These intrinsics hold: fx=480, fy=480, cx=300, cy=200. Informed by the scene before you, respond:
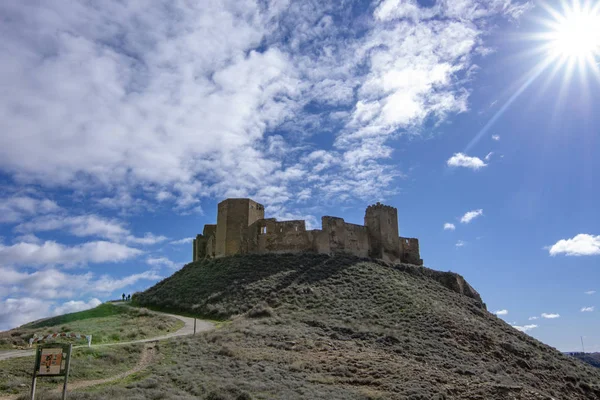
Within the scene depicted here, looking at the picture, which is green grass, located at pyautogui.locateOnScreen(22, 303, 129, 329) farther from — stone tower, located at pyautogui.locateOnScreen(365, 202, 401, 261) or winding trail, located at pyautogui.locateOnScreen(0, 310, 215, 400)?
stone tower, located at pyautogui.locateOnScreen(365, 202, 401, 261)

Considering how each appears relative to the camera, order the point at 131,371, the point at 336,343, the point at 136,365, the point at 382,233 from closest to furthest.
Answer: the point at 131,371
the point at 136,365
the point at 336,343
the point at 382,233

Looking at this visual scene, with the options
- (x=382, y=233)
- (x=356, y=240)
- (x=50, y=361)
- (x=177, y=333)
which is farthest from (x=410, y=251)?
(x=50, y=361)

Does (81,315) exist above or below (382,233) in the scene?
below

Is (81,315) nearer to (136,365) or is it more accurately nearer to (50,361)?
(136,365)

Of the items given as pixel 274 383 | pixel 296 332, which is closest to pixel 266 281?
pixel 296 332

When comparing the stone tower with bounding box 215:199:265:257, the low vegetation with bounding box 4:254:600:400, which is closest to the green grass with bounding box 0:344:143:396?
the low vegetation with bounding box 4:254:600:400

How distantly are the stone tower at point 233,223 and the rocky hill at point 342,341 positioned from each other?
3.86 ft

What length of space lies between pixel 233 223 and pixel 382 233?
12595mm

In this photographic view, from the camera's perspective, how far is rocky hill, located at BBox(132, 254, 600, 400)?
A: 14.9 metres

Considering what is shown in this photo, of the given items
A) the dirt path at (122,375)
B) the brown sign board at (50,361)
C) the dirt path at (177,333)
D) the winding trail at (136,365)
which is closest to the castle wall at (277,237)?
the dirt path at (177,333)

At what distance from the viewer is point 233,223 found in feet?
A: 123

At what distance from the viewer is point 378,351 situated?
19672 mm

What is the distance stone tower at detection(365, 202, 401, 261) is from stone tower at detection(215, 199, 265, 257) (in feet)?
33.5

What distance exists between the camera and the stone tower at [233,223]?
37.3 m
